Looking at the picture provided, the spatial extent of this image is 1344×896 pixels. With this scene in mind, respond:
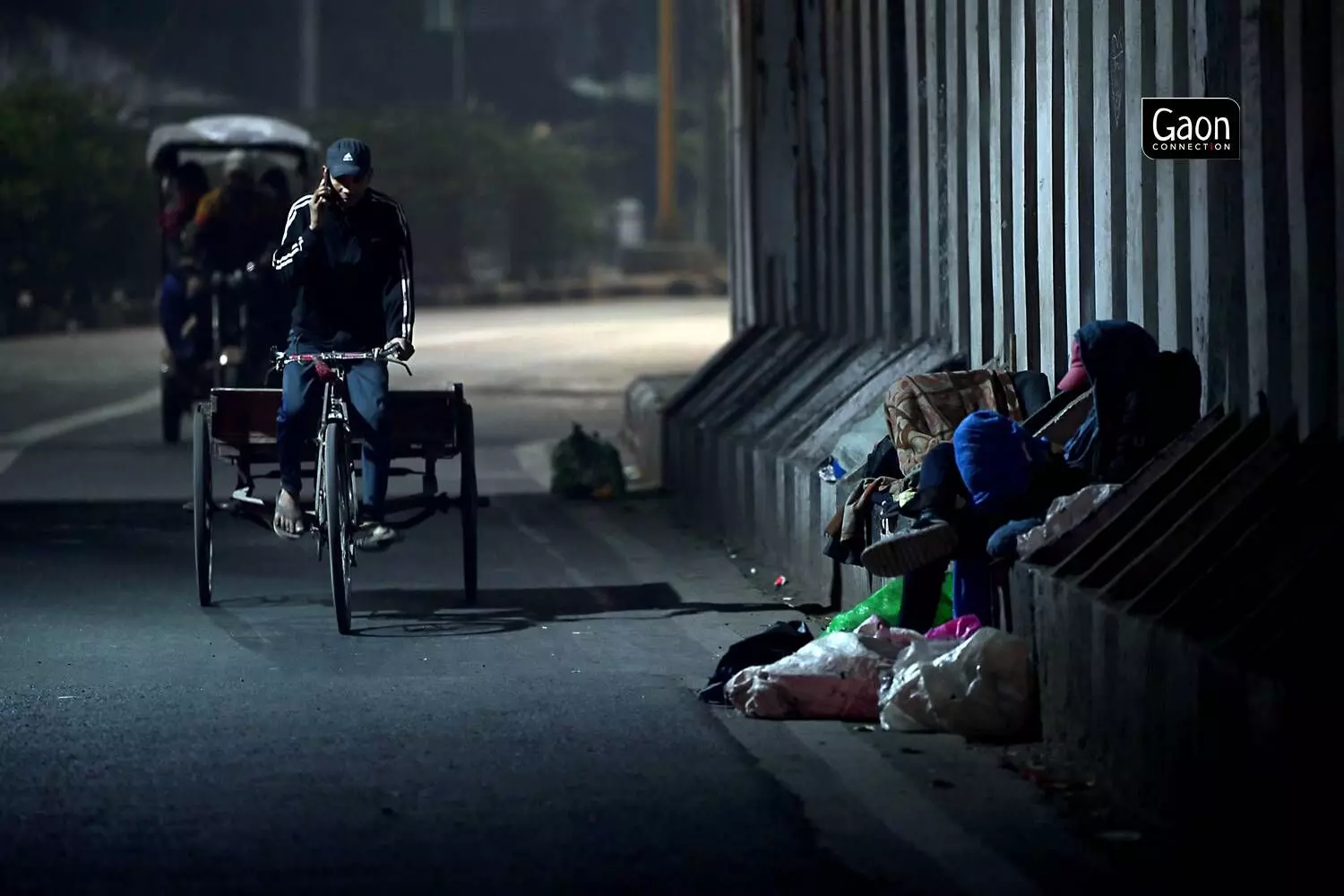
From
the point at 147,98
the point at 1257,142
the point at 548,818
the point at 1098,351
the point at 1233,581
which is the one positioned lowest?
the point at 548,818

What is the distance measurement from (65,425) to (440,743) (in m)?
13.1

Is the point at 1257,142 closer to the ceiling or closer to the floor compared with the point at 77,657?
closer to the ceiling

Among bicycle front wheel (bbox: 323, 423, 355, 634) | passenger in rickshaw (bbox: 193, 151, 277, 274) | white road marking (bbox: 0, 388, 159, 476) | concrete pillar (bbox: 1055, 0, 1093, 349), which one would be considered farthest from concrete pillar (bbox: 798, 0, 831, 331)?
white road marking (bbox: 0, 388, 159, 476)

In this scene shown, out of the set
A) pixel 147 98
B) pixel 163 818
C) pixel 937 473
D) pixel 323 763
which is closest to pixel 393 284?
pixel 937 473

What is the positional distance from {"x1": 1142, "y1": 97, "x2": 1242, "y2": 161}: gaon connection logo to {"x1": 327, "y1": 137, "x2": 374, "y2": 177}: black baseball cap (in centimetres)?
321

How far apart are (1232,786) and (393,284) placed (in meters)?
5.28

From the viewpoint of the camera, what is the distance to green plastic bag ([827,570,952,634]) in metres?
9.14

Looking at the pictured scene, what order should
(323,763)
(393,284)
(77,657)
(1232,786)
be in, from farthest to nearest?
(393,284), (77,657), (323,763), (1232,786)

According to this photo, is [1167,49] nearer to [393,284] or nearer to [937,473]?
[937,473]

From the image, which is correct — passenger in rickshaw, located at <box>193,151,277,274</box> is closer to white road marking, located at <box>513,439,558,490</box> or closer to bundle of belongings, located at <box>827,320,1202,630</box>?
white road marking, located at <box>513,439,558,490</box>

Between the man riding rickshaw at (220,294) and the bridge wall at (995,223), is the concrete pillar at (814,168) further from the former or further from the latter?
the man riding rickshaw at (220,294)

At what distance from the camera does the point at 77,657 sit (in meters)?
9.58

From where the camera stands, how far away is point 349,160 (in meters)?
10.5

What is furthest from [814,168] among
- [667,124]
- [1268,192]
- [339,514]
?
[667,124]
